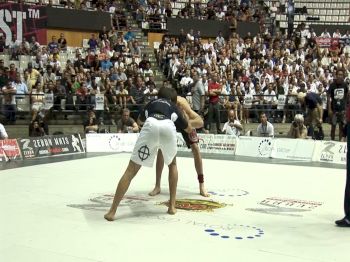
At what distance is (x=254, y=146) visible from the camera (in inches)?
553

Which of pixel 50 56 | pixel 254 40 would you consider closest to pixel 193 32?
pixel 254 40

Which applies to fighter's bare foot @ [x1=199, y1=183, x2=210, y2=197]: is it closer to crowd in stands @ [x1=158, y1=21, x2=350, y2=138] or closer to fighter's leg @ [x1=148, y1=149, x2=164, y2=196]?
fighter's leg @ [x1=148, y1=149, x2=164, y2=196]

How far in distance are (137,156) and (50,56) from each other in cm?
1265

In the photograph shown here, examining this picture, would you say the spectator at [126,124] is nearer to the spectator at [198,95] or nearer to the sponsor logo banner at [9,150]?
the spectator at [198,95]

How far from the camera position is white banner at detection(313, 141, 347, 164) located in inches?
507

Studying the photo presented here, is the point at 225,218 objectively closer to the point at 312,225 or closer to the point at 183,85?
the point at 312,225

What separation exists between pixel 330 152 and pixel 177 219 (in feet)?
23.0

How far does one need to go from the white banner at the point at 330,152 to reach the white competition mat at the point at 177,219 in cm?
196

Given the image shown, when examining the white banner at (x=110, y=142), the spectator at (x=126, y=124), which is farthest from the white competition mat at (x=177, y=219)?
the spectator at (x=126, y=124)

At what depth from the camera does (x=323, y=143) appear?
13320 millimetres

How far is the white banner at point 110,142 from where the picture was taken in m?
14.5

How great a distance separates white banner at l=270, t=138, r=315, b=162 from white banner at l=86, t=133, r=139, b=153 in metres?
3.64

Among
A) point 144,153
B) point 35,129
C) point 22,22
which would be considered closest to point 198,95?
point 35,129

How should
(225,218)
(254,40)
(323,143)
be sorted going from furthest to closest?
(254,40) → (323,143) → (225,218)
